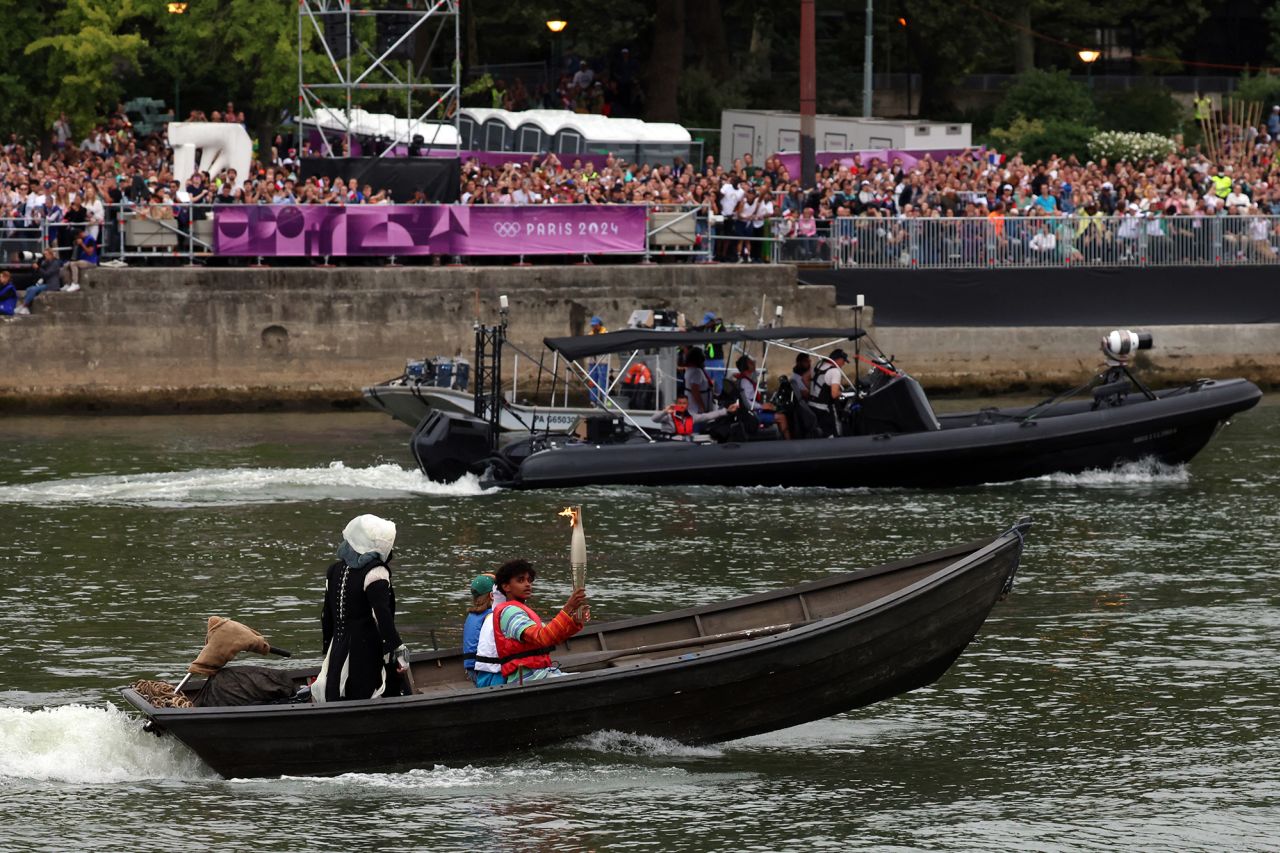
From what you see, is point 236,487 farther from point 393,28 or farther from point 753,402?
point 393,28

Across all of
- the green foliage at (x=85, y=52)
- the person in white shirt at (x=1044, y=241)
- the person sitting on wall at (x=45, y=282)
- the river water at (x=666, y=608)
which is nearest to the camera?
the river water at (x=666, y=608)

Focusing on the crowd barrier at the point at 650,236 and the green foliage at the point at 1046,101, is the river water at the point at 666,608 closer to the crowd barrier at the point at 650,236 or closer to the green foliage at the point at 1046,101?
the crowd barrier at the point at 650,236

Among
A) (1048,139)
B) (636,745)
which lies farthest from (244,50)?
(636,745)

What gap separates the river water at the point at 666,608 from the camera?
1402cm

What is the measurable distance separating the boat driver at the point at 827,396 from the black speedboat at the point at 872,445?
166 millimetres

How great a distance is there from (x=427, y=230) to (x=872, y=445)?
1121 centimetres

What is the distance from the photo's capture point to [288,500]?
26344 mm

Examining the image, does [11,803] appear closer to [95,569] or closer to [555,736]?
[555,736]

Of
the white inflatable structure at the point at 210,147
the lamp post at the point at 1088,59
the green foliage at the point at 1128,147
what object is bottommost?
the white inflatable structure at the point at 210,147

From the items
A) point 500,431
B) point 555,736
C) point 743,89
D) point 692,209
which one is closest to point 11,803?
point 555,736

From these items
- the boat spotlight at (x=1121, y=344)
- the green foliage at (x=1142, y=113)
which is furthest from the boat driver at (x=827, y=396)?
the green foliage at (x=1142, y=113)

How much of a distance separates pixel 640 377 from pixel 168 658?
12723mm

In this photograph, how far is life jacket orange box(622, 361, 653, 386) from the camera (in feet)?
98.5

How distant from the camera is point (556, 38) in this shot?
192 feet
